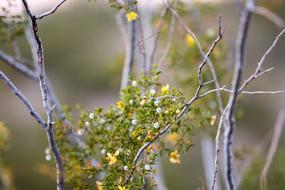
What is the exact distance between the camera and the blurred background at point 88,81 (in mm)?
5812

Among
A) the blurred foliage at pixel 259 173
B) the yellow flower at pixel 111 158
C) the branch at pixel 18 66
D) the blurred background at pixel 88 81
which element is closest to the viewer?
the yellow flower at pixel 111 158

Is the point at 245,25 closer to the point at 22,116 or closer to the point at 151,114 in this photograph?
the point at 151,114

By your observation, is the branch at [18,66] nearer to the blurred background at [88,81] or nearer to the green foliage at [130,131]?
the green foliage at [130,131]

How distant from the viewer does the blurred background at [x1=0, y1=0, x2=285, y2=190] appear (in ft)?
19.1

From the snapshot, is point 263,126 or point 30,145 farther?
point 263,126

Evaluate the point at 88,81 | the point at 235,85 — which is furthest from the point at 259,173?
the point at 88,81

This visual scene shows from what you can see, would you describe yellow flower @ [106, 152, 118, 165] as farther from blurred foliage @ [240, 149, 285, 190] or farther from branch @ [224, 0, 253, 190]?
blurred foliage @ [240, 149, 285, 190]

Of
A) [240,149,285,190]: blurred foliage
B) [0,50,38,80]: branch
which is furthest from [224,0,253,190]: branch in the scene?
[240,149,285,190]: blurred foliage

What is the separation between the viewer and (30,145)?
20.0ft

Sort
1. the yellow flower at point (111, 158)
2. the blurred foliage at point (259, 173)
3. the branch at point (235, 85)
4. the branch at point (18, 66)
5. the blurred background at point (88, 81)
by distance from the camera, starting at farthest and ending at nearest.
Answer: the blurred background at point (88, 81) → the blurred foliage at point (259, 173) → the branch at point (18, 66) → the yellow flower at point (111, 158) → the branch at point (235, 85)

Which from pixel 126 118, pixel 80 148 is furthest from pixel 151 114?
pixel 80 148

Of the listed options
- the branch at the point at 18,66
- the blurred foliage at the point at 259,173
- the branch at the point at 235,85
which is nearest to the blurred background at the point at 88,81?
the blurred foliage at the point at 259,173

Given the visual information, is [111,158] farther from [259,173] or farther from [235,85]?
[259,173]

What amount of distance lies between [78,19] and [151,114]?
5.57 m
